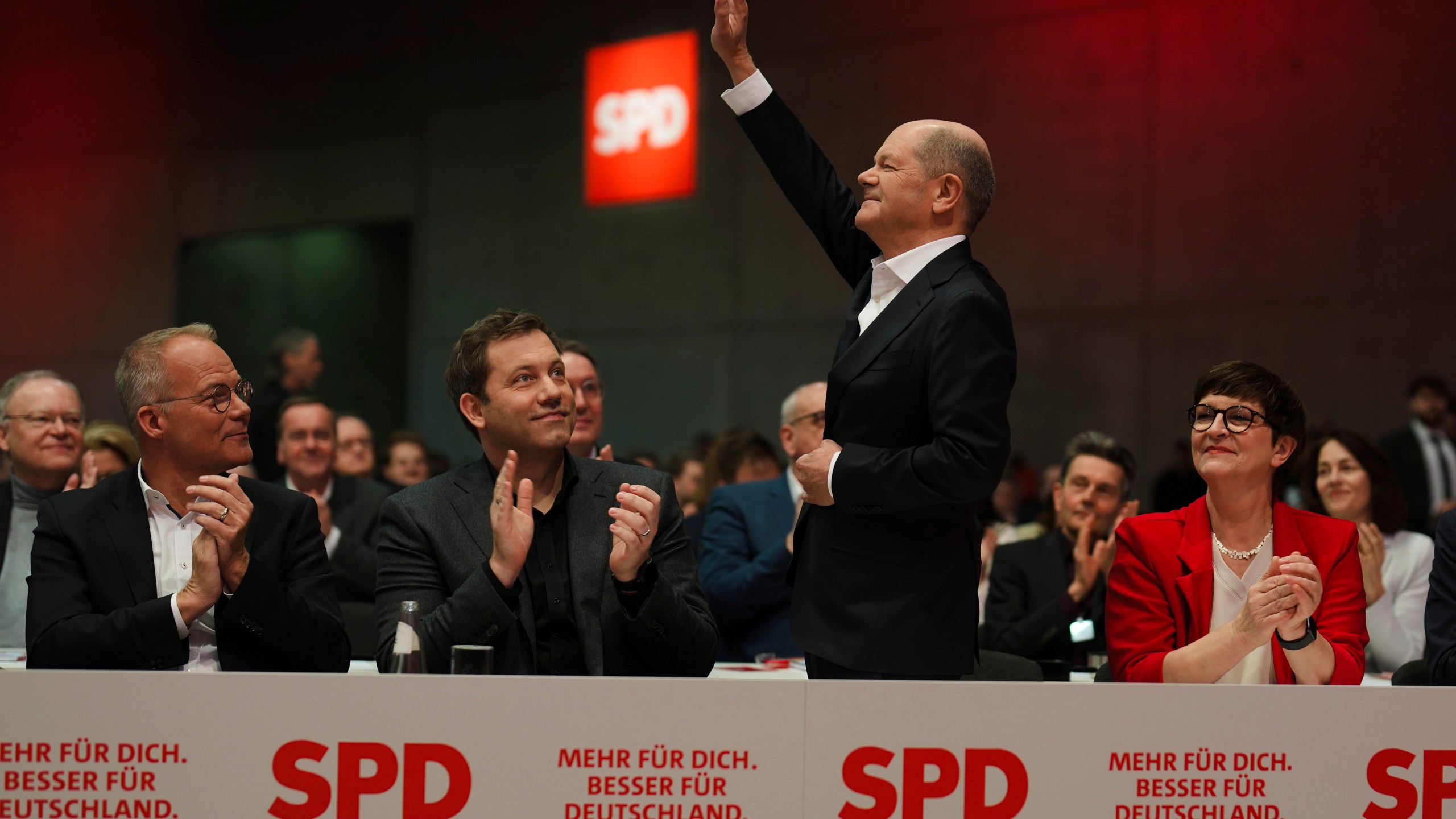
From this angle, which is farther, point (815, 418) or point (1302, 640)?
point (815, 418)

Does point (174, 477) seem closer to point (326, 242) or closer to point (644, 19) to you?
point (644, 19)

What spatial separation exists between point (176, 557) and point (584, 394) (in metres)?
1.71

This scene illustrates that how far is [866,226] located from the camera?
7.57 ft

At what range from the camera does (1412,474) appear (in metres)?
7.10

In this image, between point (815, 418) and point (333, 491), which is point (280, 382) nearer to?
point (333, 491)

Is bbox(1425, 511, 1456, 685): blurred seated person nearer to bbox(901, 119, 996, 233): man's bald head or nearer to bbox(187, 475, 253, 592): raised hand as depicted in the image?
bbox(901, 119, 996, 233): man's bald head

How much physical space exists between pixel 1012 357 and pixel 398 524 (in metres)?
1.24

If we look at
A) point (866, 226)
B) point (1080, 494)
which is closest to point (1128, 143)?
point (1080, 494)

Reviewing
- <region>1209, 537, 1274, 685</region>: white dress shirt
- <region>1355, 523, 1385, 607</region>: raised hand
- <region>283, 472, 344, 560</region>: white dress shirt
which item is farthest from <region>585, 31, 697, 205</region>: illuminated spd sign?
<region>1209, 537, 1274, 685</region>: white dress shirt

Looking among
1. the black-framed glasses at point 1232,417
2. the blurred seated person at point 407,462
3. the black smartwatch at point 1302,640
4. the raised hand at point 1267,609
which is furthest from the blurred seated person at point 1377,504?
the blurred seated person at point 407,462

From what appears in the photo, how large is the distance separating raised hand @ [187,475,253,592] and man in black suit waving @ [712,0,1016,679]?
1001 millimetres

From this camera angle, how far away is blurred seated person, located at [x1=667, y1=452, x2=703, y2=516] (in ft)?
22.7

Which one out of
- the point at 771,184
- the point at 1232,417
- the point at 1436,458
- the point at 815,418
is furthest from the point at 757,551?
the point at 771,184

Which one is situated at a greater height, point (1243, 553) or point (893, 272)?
point (893, 272)
